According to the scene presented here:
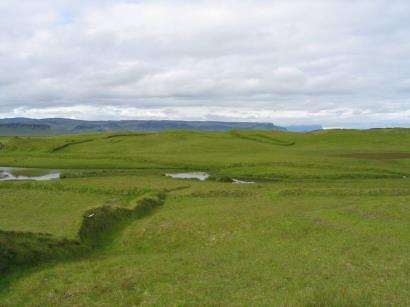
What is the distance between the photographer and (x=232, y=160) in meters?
81.2

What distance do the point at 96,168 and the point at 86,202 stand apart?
3320cm

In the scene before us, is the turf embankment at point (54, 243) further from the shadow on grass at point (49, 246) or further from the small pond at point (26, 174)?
the small pond at point (26, 174)

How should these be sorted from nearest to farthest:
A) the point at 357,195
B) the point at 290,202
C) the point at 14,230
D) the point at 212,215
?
the point at 14,230 → the point at 212,215 → the point at 290,202 → the point at 357,195

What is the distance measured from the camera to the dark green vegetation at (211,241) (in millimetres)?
19781

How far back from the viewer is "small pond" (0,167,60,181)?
6760 centimetres

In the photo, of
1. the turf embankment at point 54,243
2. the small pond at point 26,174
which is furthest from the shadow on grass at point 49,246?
the small pond at point 26,174

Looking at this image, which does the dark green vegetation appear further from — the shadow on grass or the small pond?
the small pond

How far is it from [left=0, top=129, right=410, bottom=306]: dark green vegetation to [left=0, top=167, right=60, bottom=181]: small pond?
6837 millimetres

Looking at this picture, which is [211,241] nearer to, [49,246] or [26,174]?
[49,246]

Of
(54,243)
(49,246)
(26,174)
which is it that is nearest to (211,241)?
(54,243)

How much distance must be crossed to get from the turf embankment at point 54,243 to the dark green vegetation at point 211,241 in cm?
9

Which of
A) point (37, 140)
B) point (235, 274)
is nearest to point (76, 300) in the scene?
point (235, 274)

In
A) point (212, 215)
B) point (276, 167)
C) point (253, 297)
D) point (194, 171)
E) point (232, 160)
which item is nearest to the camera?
point (253, 297)

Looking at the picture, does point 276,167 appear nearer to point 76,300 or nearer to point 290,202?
point 290,202
